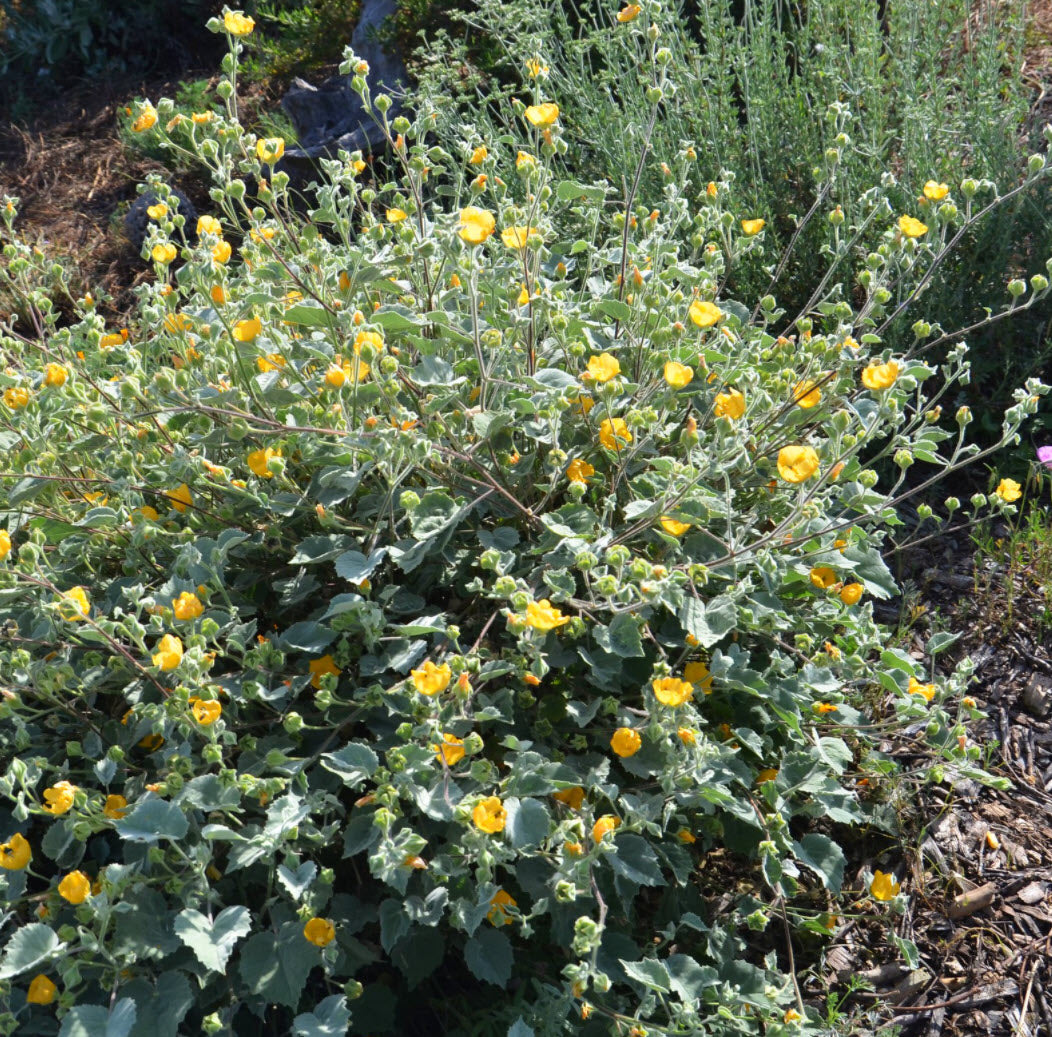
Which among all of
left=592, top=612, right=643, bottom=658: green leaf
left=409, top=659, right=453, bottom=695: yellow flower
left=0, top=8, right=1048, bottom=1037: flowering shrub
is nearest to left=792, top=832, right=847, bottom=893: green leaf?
left=0, top=8, right=1048, bottom=1037: flowering shrub

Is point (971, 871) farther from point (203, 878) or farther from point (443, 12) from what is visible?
point (443, 12)

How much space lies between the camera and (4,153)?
576 centimetres

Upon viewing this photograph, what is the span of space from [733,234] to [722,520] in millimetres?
1583

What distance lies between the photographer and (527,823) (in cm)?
161

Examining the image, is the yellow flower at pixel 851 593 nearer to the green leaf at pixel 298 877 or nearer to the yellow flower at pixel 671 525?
the yellow flower at pixel 671 525

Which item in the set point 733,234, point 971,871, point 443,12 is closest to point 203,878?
point 971,871

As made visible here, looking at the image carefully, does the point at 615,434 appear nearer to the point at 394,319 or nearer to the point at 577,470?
the point at 577,470

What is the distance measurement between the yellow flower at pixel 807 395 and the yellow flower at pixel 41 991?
1.64 meters

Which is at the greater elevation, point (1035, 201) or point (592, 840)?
point (592, 840)

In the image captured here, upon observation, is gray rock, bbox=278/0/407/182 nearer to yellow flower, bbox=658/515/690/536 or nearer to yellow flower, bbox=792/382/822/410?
yellow flower, bbox=792/382/822/410

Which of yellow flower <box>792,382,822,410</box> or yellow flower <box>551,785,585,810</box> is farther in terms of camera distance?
yellow flower <box>792,382,822,410</box>

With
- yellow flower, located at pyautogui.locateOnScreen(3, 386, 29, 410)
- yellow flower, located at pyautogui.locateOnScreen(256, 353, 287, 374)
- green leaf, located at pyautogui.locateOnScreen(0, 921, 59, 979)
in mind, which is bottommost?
green leaf, located at pyautogui.locateOnScreen(0, 921, 59, 979)

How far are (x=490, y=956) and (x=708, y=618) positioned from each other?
0.67 m

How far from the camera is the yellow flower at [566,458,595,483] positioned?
2.03m
